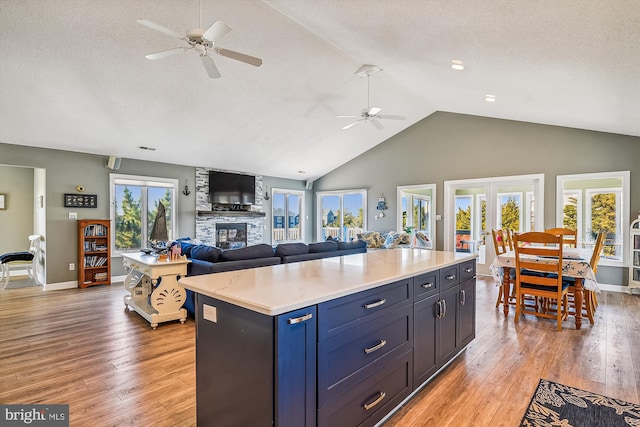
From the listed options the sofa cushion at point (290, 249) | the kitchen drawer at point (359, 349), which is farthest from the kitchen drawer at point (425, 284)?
the sofa cushion at point (290, 249)

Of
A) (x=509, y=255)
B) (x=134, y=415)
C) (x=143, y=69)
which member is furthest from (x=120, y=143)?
(x=509, y=255)

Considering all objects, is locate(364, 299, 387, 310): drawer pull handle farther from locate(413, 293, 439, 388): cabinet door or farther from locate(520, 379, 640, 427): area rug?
locate(520, 379, 640, 427): area rug

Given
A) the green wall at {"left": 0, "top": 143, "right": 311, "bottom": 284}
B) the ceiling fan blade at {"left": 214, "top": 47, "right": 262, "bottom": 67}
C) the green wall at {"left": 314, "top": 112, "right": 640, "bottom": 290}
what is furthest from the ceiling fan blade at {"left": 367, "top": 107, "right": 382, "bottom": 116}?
the green wall at {"left": 0, "top": 143, "right": 311, "bottom": 284}

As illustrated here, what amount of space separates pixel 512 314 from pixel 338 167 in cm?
630

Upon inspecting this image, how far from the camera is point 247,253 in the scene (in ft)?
12.9

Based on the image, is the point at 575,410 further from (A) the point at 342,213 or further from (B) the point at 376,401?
(A) the point at 342,213

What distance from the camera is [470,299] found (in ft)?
9.87

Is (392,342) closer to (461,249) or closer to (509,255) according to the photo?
(509,255)

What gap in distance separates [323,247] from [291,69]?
2740mm

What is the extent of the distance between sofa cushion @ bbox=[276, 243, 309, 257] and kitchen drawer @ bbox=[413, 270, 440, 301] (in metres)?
2.26

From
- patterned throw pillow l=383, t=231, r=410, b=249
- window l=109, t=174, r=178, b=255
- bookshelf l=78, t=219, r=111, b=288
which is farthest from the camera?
patterned throw pillow l=383, t=231, r=410, b=249

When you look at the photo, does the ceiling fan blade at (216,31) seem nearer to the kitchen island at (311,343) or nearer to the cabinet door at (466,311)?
the kitchen island at (311,343)

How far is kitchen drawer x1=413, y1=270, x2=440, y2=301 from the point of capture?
2.19m

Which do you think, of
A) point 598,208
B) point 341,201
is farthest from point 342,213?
point 598,208
